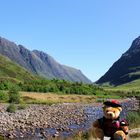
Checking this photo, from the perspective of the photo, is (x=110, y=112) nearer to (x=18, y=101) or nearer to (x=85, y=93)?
(x=18, y=101)

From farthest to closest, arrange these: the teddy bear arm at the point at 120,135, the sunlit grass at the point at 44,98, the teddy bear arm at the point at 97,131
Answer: the sunlit grass at the point at 44,98 < the teddy bear arm at the point at 97,131 < the teddy bear arm at the point at 120,135

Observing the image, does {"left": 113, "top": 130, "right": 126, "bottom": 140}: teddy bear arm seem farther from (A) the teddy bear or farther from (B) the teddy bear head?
(B) the teddy bear head

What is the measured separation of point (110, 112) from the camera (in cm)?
1345

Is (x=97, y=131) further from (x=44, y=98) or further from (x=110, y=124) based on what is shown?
(x=44, y=98)

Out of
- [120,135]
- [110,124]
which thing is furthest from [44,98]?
[120,135]

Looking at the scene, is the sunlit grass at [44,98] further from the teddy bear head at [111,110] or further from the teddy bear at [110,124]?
the teddy bear head at [111,110]

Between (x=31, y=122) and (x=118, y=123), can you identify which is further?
(x=31, y=122)

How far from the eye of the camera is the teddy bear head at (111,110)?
13.5 meters

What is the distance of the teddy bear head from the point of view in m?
13.5

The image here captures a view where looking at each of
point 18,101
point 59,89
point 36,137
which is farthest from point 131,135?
point 59,89

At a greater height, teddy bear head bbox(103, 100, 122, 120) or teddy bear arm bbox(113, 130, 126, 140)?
teddy bear head bbox(103, 100, 122, 120)

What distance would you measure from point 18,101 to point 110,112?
73.2 m

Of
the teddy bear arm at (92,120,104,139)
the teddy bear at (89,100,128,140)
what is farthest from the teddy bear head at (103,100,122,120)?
the teddy bear arm at (92,120,104,139)

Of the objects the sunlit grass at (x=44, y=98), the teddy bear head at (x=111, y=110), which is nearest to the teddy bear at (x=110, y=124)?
the teddy bear head at (x=111, y=110)
